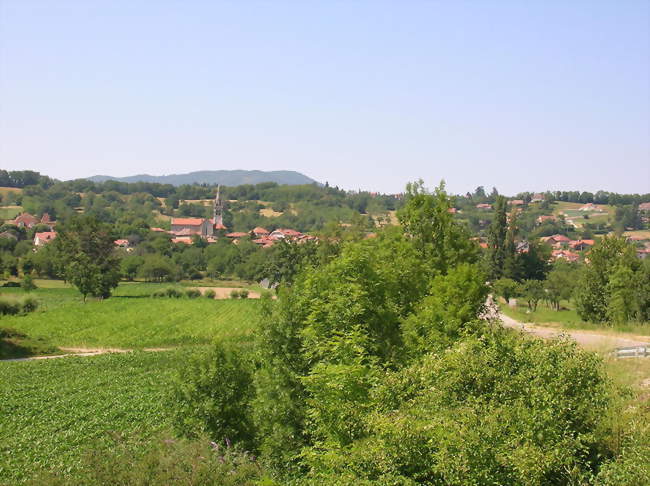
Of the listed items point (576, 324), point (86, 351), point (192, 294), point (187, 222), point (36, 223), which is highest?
point (576, 324)

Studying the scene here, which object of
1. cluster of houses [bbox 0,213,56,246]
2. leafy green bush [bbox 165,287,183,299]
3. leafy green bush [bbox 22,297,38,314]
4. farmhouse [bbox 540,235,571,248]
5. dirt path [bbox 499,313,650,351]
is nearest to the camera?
dirt path [bbox 499,313,650,351]

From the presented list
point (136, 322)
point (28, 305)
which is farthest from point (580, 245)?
point (28, 305)

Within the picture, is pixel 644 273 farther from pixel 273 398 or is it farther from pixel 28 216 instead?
pixel 28 216

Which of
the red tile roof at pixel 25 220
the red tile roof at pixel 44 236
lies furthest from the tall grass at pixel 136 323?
the red tile roof at pixel 25 220

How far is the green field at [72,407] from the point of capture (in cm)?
2216

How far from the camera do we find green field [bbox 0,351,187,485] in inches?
872

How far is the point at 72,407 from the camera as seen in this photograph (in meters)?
29.0

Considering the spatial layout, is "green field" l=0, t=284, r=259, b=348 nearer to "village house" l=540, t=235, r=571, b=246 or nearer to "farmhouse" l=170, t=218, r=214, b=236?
"farmhouse" l=170, t=218, r=214, b=236

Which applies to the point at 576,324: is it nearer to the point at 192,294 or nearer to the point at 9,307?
the point at 192,294

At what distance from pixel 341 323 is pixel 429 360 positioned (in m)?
5.71

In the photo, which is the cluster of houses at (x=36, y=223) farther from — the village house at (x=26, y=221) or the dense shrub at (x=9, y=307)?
the dense shrub at (x=9, y=307)

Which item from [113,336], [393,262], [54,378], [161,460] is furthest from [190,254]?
[161,460]

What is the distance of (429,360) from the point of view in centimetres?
1551

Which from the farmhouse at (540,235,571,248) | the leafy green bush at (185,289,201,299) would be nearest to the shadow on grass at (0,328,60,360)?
the leafy green bush at (185,289,201,299)
